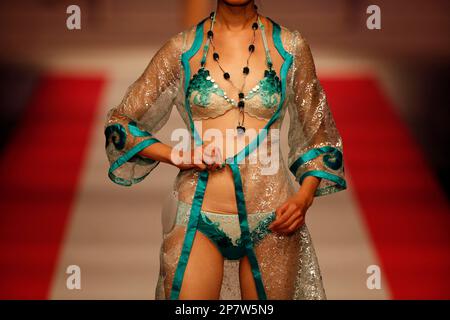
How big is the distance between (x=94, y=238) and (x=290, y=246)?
237 cm

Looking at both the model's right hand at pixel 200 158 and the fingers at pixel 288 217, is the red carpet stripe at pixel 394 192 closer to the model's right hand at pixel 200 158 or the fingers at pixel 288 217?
the fingers at pixel 288 217

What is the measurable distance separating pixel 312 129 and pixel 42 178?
3401mm

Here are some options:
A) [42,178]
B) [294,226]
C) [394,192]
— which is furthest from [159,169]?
[294,226]

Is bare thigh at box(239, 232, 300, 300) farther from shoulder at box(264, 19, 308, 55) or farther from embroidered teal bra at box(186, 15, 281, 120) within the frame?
shoulder at box(264, 19, 308, 55)

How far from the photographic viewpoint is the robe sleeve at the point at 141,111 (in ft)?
11.7

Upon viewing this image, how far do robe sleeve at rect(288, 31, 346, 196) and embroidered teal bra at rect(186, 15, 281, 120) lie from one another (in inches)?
3.9

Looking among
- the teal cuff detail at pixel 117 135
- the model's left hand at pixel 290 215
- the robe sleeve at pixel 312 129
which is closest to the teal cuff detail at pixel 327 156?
the robe sleeve at pixel 312 129

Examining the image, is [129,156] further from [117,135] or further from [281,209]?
[281,209]

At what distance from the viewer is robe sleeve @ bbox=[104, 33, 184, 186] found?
356 cm

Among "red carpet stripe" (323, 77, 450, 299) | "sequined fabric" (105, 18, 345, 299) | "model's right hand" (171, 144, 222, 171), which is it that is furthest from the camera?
"red carpet stripe" (323, 77, 450, 299)

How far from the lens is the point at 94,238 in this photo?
5.76 metres

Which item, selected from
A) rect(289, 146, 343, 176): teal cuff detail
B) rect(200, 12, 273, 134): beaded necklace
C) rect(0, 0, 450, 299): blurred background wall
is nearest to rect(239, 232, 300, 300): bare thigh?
rect(289, 146, 343, 176): teal cuff detail
